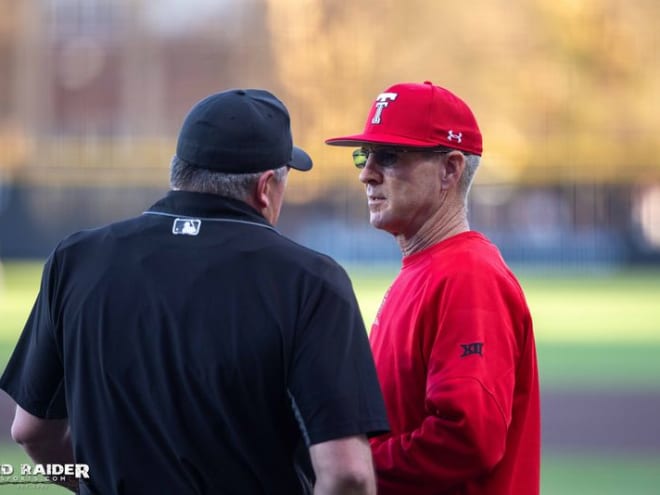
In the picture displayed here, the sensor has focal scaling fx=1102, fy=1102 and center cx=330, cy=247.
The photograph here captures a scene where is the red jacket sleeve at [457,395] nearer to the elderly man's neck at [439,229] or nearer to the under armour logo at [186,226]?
the elderly man's neck at [439,229]

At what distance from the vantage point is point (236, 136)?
7.48ft

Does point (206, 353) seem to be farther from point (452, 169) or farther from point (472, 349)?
point (452, 169)

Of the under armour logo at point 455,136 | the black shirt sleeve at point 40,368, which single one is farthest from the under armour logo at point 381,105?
the black shirt sleeve at point 40,368

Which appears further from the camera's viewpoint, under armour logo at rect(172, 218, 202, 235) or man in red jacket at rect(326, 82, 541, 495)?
man in red jacket at rect(326, 82, 541, 495)

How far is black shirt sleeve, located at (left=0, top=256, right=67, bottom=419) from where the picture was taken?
2340 mm

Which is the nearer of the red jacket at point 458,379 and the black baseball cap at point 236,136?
the black baseball cap at point 236,136

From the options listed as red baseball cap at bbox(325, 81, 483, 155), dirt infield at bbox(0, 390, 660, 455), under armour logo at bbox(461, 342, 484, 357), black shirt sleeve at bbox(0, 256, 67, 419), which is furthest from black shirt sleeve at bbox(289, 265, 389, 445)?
dirt infield at bbox(0, 390, 660, 455)

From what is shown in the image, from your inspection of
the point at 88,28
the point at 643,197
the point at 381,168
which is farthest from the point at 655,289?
the point at 88,28

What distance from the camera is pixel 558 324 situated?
1619 cm

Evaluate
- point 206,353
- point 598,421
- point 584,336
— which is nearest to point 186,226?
point 206,353

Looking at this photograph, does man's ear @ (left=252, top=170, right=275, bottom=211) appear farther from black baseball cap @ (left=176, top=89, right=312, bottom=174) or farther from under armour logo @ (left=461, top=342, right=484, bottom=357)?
under armour logo @ (left=461, top=342, right=484, bottom=357)

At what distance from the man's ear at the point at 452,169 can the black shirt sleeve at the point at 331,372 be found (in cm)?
72

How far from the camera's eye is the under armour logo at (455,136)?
2738 mm

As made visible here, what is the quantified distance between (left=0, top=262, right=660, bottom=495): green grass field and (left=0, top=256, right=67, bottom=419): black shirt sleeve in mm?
281
